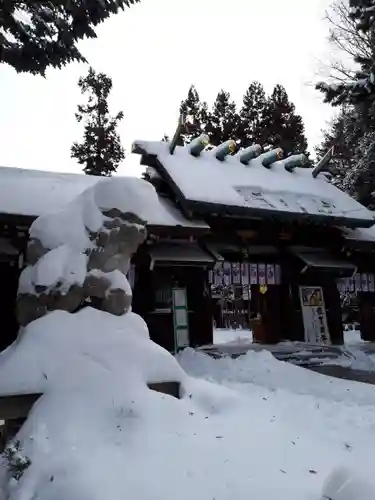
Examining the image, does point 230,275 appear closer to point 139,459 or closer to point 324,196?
point 324,196

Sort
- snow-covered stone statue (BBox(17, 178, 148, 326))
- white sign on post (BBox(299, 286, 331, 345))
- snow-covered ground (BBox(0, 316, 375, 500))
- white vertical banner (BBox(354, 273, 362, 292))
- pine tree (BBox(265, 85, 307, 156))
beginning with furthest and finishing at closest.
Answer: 1. pine tree (BBox(265, 85, 307, 156))
2. white vertical banner (BBox(354, 273, 362, 292))
3. white sign on post (BBox(299, 286, 331, 345))
4. snow-covered stone statue (BBox(17, 178, 148, 326))
5. snow-covered ground (BBox(0, 316, 375, 500))

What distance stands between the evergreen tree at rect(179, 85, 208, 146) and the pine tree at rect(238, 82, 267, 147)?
8.80 ft

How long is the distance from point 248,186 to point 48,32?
7.15 metres

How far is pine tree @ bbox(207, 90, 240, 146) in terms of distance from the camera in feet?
107

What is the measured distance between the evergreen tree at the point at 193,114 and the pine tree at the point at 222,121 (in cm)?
58

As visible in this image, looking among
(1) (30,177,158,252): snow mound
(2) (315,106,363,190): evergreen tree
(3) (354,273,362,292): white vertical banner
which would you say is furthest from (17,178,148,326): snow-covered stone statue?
(2) (315,106,363,190): evergreen tree

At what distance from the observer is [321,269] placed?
1387 cm

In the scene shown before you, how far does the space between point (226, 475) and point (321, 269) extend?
10698 mm

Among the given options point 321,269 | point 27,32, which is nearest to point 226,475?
point 27,32

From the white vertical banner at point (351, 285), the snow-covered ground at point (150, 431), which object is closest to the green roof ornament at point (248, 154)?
the white vertical banner at point (351, 285)

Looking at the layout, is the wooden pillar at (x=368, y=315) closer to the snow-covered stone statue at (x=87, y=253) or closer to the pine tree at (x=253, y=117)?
the snow-covered stone statue at (x=87, y=253)

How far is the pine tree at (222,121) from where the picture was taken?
32594 mm

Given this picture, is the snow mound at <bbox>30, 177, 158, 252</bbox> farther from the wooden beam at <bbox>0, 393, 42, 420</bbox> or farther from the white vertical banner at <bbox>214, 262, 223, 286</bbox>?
the white vertical banner at <bbox>214, 262, 223, 286</bbox>

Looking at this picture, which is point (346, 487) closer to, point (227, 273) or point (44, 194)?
point (44, 194)
